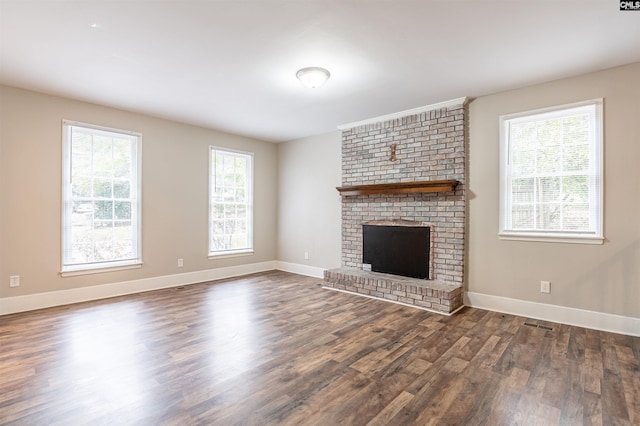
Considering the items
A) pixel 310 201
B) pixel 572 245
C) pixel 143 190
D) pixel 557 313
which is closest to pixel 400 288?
pixel 557 313

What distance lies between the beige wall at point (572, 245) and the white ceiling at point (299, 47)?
245 millimetres

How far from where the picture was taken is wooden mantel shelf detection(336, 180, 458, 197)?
4.18 meters

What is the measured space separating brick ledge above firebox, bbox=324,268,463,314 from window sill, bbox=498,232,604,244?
0.88 meters

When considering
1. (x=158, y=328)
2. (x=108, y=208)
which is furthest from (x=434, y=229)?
(x=108, y=208)

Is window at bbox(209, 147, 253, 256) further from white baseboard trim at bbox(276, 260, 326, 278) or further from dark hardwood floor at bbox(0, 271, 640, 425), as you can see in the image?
dark hardwood floor at bbox(0, 271, 640, 425)

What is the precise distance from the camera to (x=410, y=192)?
4.55 metres

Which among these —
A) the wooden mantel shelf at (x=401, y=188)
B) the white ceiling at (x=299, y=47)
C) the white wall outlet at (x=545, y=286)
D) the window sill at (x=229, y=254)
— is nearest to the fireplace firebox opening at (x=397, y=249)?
the wooden mantel shelf at (x=401, y=188)

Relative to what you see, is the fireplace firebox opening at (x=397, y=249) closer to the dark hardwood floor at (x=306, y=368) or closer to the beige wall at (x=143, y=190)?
the dark hardwood floor at (x=306, y=368)

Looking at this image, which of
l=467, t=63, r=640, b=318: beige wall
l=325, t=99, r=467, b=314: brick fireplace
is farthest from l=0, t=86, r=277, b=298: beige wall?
l=467, t=63, r=640, b=318: beige wall

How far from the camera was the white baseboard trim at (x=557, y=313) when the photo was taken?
3.20 m

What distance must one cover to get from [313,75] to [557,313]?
3766 mm

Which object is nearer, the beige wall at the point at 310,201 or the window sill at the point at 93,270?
the window sill at the point at 93,270

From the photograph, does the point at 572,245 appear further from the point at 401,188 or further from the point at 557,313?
the point at 401,188

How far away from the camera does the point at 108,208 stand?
4570 millimetres
